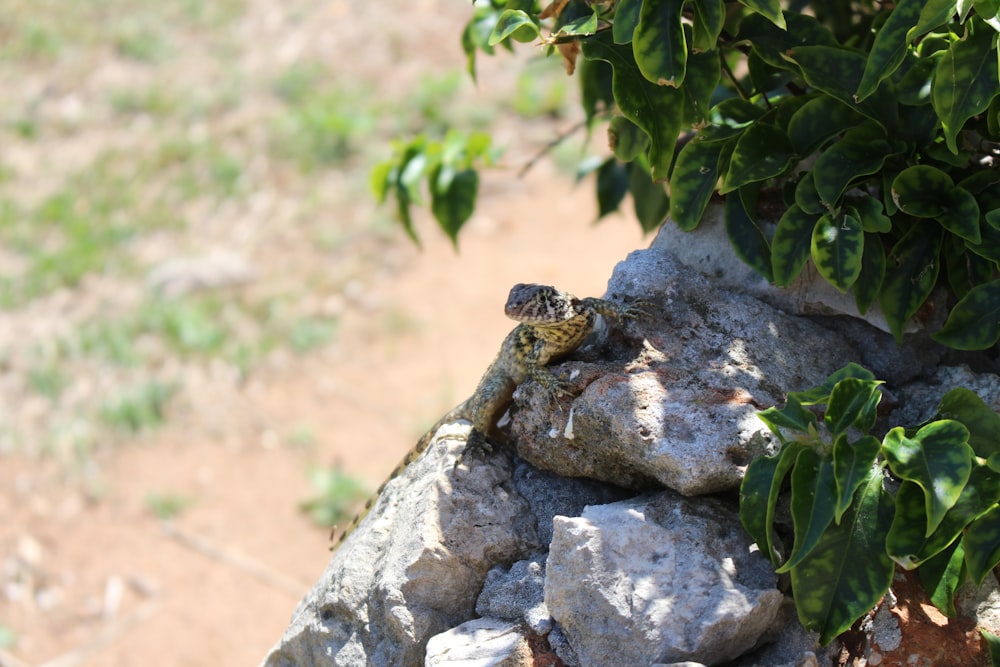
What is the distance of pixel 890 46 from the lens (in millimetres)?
2254

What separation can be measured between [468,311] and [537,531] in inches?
207

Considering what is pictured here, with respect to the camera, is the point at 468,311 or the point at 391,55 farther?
the point at 391,55

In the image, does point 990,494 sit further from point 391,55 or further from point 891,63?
point 391,55

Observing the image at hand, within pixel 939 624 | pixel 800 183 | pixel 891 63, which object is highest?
pixel 891 63

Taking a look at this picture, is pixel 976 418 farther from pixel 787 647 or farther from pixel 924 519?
pixel 787 647

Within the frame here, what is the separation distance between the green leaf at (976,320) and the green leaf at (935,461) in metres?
0.46

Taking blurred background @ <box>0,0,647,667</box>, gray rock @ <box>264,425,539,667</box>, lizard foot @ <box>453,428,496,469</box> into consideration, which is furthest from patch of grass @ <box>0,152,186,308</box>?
lizard foot @ <box>453,428,496,469</box>

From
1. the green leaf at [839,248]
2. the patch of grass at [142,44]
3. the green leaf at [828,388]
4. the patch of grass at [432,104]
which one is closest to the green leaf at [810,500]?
the green leaf at [828,388]

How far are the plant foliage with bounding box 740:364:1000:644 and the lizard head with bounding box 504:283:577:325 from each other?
970 millimetres

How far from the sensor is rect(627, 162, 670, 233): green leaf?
11.4 ft

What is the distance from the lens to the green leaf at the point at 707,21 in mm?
2295

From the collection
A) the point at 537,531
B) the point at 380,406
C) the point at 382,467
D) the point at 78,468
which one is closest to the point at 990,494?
the point at 537,531

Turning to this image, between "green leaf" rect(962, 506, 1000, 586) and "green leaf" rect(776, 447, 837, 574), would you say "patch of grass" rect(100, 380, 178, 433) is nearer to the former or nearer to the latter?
"green leaf" rect(776, 447, 837, 574)

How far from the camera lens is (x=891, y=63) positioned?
88.3 inches
